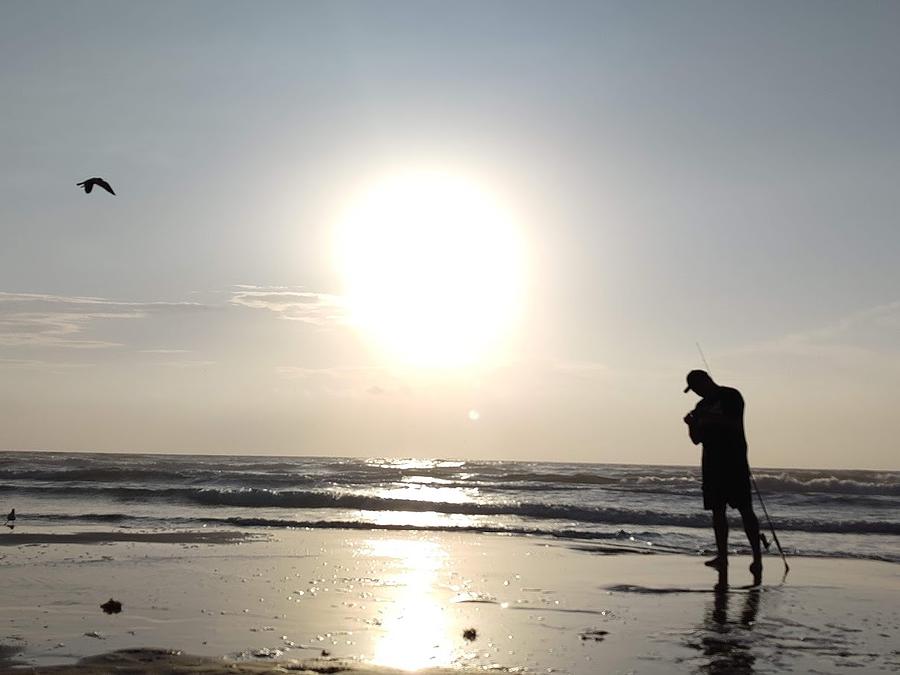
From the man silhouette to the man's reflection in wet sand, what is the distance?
4.07 ft

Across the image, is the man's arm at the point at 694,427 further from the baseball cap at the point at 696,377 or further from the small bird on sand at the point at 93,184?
the small bird on sand at the point at 93,184

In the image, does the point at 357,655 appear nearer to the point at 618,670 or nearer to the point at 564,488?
the point at 618,670

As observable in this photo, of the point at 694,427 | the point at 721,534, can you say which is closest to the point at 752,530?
the point at 721,534

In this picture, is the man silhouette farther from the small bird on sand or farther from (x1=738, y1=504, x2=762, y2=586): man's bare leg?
the small bird on sand

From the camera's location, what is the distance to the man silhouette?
891cm

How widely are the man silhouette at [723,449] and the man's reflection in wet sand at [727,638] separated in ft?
4.07

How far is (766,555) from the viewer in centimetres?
1184

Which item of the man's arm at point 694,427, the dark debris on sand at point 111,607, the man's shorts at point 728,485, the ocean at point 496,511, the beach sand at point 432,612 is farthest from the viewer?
the ocean at point 496,511

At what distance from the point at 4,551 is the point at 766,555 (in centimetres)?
934

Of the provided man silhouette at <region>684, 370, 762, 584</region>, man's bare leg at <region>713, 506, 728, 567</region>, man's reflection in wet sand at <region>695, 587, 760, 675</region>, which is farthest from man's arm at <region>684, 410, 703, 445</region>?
man's reflection in wet sand at <region>695, 587, 760, 675</region>

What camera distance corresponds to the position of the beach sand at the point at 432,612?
532cm

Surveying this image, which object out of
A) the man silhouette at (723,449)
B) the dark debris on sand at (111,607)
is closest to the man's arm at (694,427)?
the man silhouette at (723,449)

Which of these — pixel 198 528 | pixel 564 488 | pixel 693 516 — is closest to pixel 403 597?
pixel 198 528

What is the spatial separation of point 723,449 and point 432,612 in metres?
3.55
